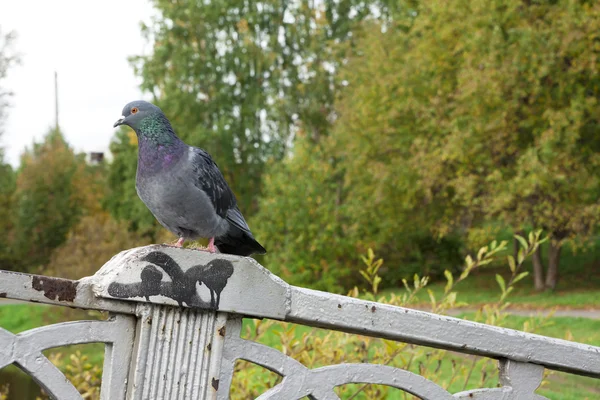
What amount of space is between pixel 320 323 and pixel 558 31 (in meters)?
17.2

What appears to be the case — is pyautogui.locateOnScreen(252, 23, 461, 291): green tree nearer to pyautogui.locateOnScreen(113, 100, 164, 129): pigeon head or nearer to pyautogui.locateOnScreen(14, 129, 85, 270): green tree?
pyautogui.locateOnScreen(14, 129, 85, 270): green tree

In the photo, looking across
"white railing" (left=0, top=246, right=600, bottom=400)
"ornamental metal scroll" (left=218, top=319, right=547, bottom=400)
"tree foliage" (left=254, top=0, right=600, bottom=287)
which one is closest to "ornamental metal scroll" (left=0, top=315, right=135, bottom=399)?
"white railing" (left=0, top=246, right=600, bottom=400)

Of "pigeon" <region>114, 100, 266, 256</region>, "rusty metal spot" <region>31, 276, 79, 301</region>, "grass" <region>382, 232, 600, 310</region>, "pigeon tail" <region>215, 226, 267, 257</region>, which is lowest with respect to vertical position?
"grass" <region>382, 232, 600, 310</region>

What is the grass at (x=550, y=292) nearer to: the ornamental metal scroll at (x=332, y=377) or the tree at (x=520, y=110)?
the tree at (x=520, y=110)

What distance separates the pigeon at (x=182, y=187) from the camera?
104 inches

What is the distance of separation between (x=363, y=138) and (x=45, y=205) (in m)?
14.3

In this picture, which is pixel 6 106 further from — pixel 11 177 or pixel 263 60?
pixel 263 60

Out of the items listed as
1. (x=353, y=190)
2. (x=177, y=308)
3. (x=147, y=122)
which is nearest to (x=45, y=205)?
(x=353, y=190)

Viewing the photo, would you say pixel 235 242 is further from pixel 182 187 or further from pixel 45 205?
pixel 45 205

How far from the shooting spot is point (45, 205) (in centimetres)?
3092

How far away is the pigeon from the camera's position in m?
2.63

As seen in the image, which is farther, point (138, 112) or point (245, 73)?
point (245, 73)

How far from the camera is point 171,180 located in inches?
105

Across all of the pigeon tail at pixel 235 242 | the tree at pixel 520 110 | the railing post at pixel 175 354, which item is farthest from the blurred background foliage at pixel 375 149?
the railing post at pixel 175 354
